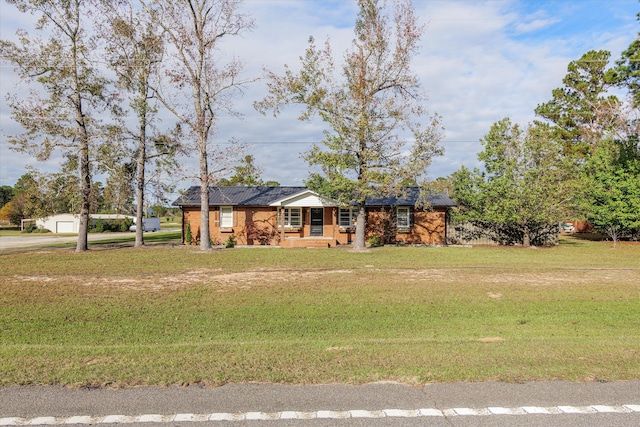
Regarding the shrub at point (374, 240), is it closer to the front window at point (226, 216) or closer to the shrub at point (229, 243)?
the shrub at point (229, 243)

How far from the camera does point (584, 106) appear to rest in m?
39.7

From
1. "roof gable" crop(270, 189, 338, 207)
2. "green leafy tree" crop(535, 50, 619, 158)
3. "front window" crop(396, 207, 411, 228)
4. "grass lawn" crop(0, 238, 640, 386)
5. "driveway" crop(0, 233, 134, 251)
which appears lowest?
"grass lawn" crop(0, 238, 640, 386)

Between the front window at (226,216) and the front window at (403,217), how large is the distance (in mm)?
10291

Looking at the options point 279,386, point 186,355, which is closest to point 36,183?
point 186,355

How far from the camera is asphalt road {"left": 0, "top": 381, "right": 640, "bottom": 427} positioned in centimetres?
401

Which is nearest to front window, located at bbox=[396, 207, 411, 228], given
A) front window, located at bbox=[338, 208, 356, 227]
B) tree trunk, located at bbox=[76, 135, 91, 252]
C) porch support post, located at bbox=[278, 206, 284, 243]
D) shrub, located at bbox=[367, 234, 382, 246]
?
shrub, located at bbox=[367, 234, 382, 246]

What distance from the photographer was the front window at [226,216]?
2825 cm

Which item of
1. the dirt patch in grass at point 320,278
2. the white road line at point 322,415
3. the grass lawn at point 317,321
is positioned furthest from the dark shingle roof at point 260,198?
the white road line at point 322,415

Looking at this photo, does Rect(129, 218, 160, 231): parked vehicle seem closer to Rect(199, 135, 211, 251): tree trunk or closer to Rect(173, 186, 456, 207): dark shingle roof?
Rect(173, 186, 456, 207): dark shingle roof

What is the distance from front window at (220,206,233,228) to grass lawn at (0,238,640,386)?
10.2 metres

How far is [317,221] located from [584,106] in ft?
90.7

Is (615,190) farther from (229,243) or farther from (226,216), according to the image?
(226,216)

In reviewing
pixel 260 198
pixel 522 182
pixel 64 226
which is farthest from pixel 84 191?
pixel 64 226

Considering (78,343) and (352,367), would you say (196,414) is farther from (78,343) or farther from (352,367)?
(78,343)
